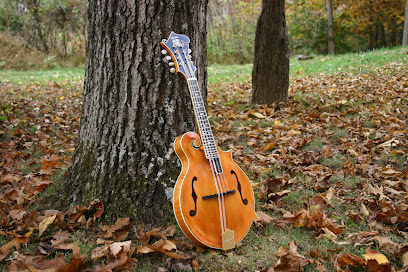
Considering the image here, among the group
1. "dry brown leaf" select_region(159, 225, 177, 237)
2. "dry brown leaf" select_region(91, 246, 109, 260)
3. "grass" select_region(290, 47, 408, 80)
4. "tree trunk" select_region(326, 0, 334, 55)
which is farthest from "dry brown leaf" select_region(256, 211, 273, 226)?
"tree trunk" select_region(326, 0, 334, 55)

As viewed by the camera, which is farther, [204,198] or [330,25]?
[330,25]

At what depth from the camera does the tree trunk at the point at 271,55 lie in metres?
5.93

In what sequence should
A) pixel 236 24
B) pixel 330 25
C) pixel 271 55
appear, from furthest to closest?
pixel 236 24, pixel 330 25, pixel 271 55

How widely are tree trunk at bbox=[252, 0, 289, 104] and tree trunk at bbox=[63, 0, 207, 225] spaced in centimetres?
346

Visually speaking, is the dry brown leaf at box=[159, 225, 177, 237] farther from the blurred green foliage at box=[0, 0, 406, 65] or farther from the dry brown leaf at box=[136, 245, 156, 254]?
the blurred green foliage at box=[0, 0, 406, 65]

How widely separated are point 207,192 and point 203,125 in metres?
0.47

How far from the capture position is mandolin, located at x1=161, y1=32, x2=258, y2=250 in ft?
7.14

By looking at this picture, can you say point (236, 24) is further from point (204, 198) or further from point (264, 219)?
point (204, 198)

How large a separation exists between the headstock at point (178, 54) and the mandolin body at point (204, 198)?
0.51m

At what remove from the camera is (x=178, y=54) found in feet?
8.24

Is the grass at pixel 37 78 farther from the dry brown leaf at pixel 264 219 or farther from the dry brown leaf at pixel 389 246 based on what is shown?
the dry brown leaf at pixel 389 246

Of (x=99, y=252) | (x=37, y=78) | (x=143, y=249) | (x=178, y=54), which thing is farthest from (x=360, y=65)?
(x=37, y=78)

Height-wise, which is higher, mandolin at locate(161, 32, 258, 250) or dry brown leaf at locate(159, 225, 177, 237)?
mandolin at locate(161, 32, 258, 250)

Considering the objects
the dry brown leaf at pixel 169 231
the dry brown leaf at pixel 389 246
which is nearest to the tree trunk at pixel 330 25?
the dry brown leaf at pixel 389 246
